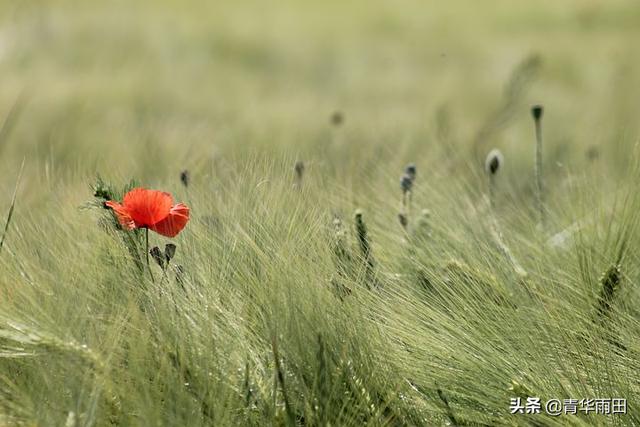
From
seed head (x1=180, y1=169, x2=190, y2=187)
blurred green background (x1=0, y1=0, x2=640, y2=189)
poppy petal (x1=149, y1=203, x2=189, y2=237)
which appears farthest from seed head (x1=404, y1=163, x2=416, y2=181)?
blurred green background (x1=0, y1=0, x2=640, y2=189)

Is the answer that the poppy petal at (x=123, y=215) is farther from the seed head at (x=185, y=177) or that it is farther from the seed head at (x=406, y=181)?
the seed head at (x=406, y=181)

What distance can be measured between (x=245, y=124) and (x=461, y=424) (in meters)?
2.67

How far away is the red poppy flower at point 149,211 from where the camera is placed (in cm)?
83

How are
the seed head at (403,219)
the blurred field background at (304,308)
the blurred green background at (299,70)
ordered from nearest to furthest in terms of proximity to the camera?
1. the blurred field background at (304,308)
2. the seed head at (403,219)
3. the blurred green background at (299,70)

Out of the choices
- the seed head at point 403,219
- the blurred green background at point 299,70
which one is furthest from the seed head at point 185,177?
the blurred green background at point 299,70

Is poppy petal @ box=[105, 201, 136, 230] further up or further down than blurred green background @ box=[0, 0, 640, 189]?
further down

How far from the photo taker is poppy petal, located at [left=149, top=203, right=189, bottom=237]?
0.85m

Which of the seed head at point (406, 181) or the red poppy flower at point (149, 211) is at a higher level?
the seed head at point (406, 181)

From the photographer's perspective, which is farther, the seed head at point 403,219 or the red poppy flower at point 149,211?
the seed head at point 403,219

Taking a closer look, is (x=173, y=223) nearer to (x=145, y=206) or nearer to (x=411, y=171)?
(x=145, y=206)

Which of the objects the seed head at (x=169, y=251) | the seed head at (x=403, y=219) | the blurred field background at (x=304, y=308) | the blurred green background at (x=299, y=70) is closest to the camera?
the blurred field background at (x=304, y=308)

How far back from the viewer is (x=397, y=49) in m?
5.13

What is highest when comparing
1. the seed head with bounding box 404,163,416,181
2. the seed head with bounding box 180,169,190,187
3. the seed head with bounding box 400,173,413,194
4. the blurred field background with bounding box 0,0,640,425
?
the seed head with bounding box 404,163,416,181

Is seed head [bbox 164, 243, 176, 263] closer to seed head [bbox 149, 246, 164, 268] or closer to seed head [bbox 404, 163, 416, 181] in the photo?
seed head [bbox 149, 246, 164, 268]
